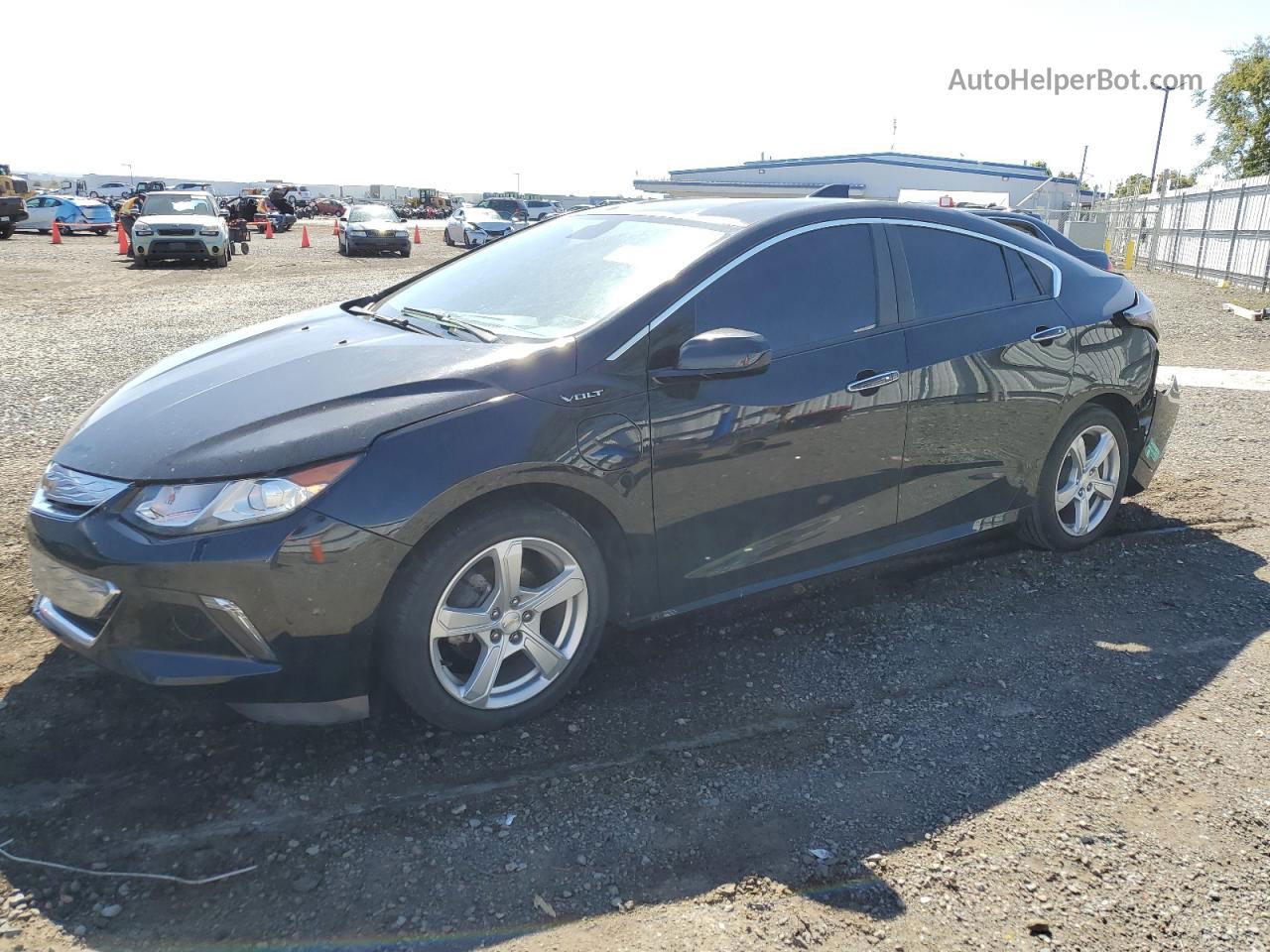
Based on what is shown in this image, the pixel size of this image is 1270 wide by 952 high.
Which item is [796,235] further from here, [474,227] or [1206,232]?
[474,227]

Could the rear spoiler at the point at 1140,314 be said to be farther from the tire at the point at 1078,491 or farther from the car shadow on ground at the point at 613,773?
the car shadow on ground at the point at 613,773

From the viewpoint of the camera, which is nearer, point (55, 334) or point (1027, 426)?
point (1027, 426)

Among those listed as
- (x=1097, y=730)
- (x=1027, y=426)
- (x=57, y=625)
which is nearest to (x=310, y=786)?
(x=57, y=625)

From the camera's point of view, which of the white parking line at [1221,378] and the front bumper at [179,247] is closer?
the white parking line at [1221,378]

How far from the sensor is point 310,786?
9.53 feet

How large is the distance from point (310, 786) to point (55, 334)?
32.9ft

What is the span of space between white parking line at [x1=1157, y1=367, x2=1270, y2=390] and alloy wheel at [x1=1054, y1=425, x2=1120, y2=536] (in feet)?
15.6

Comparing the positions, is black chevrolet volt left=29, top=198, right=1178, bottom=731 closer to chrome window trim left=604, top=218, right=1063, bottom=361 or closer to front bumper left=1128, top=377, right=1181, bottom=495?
chrome window trim left=604, top=218, right=1063, bottom=361

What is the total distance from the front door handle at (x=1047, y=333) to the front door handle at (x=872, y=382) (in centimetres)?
99

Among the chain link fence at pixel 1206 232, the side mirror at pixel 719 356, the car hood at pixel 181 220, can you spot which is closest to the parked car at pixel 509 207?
the car hood at pixel 181 220

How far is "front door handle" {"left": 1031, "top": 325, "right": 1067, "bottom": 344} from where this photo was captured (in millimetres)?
4441

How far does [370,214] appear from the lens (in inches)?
1071

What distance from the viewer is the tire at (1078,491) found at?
4.66 metres

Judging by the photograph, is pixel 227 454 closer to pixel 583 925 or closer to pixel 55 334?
pixel 583 925
